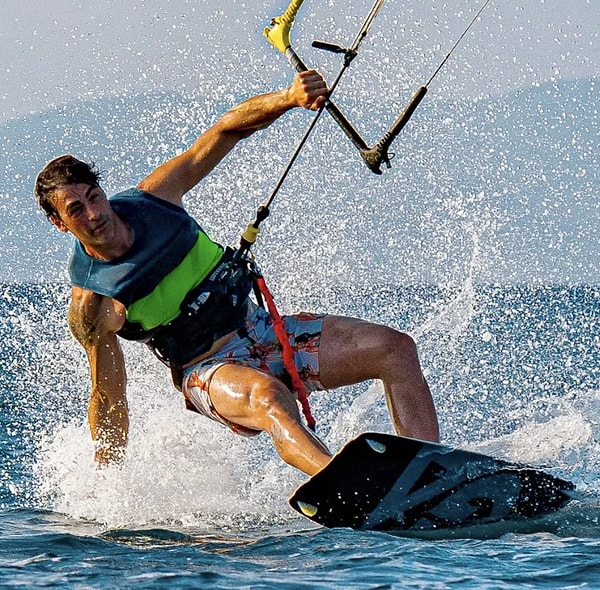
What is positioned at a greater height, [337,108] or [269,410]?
[337,108]

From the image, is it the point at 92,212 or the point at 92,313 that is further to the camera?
the point at 92,313

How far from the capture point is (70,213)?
605cm

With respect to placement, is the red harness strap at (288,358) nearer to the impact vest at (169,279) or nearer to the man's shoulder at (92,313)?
the impact vest at (169,279)

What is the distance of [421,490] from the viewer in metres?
5.79

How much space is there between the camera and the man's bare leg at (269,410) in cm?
556

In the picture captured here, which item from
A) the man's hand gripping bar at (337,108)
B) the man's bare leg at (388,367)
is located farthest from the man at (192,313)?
the man's hand gripping bar at (337,108)

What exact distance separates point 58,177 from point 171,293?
849 mm

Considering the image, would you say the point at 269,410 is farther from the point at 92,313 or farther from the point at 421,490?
the point at 92,313

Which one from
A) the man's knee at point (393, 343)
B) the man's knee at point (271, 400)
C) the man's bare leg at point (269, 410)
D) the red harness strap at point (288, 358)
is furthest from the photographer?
the red harness strap at point (288, 358)

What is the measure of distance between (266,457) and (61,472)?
109 inches

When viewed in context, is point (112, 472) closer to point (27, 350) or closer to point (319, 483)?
point (319, 483)

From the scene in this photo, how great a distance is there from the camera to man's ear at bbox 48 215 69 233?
615cm

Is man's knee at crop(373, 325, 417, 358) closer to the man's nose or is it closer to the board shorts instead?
the board shorts

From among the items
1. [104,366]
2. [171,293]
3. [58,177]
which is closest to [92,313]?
[104,366]
